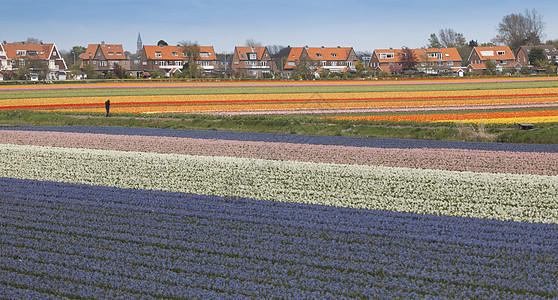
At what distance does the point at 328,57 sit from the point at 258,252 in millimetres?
147103

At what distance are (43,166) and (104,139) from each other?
274 inches

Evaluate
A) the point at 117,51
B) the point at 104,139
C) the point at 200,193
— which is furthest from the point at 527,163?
the point at 117,51

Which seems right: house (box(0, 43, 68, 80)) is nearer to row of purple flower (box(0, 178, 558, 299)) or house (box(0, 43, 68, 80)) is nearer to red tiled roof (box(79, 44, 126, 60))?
red tiled roof (box(79, 44, 126, 60))

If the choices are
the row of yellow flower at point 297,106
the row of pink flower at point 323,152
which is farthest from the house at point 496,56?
the row of pink flower at point 323,152

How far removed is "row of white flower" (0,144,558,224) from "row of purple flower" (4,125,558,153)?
221 inches

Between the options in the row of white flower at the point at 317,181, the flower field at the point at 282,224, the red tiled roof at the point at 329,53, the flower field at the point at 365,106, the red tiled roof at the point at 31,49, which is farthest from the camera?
the red tiled roof at the point at 329,53

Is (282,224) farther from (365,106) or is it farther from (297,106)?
(365,106)

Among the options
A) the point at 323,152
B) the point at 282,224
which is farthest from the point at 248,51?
the point at 282,224

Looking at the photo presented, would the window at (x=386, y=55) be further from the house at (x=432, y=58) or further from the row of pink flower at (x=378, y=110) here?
the row of pink flower at (x=378, y=110)

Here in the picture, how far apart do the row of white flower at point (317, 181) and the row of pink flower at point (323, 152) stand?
1.30m

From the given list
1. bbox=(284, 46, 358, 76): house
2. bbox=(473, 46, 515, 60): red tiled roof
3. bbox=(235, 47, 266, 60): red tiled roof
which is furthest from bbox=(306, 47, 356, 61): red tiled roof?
bbox=(473, 46, 515, 60): red tiled roof

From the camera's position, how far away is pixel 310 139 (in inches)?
1064

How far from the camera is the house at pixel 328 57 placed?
153625 millimetres

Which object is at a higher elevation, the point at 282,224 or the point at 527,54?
the point at 527,54
